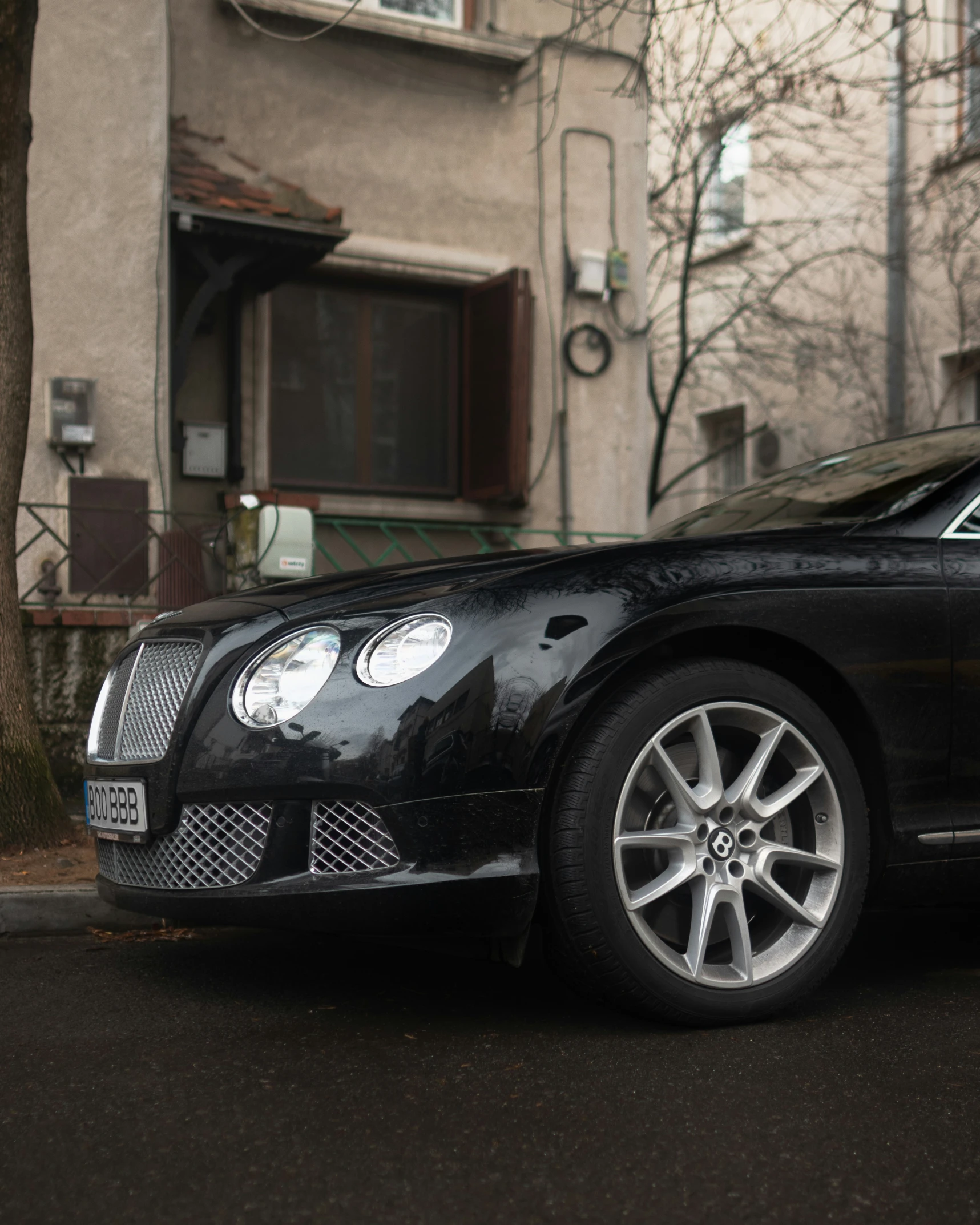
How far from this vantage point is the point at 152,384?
7.92 m

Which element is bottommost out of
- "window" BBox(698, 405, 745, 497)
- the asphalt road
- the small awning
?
the asphalt road

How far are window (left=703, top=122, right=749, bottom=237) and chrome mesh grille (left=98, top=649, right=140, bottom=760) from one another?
1214cm

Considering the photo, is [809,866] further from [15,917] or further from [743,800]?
[15,917]

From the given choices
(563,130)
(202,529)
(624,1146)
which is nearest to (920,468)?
(624,1146)

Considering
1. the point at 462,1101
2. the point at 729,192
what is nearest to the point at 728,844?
the point at 462,1101

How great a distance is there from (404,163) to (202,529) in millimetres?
3121

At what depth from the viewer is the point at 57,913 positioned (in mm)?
4336

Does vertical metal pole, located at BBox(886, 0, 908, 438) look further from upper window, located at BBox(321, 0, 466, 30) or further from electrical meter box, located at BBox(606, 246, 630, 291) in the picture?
upper window, located at BBox(321, 0, 466, 30)

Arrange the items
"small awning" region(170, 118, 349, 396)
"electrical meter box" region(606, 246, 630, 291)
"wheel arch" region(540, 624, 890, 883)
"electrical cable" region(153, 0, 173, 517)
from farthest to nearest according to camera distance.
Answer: "electrical meter box" region(606, 246, 630, 291)
"small awning" region(170, 118, 349, 396)
"electrical cable" region(153, 0, 173, 517)
"wheel arch" region(540, 624, 890, 883)

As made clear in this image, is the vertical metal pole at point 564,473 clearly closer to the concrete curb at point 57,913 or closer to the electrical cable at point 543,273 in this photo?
the electrical cable at point 543,273

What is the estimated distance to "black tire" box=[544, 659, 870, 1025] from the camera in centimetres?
292

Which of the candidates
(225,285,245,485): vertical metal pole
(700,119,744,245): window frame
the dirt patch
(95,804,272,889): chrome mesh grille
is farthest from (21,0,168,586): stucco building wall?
(700,119,744,245): window frame

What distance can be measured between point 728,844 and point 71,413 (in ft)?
18.3

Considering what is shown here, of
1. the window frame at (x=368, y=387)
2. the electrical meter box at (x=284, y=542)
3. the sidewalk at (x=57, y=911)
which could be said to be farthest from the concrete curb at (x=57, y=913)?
the window frame at (x=368, y=387)
